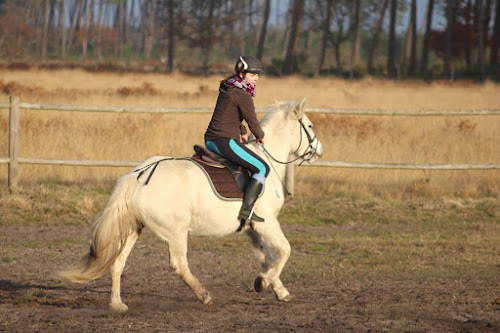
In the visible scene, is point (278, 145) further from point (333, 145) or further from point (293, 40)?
point (293, 40)

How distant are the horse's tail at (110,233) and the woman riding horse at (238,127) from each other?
2.95 ft

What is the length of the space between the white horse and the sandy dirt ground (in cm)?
32

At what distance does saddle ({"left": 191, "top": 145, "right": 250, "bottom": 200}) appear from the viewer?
257 inches

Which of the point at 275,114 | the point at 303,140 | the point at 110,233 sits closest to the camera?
the point at 110,233

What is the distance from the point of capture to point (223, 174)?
21.8ft

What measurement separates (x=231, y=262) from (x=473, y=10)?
51.3 metres

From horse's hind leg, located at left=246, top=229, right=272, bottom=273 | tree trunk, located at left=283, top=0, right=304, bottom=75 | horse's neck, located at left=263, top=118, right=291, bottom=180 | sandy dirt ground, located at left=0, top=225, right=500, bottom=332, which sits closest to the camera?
sandy dirt ground, located at left=0, top=225, right=500, bottom=332

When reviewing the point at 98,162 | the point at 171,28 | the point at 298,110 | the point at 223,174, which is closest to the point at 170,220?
the point at 223,174

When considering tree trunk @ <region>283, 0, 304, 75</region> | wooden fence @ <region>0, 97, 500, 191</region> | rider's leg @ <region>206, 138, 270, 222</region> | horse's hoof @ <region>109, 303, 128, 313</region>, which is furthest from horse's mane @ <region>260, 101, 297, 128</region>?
tree trunk @ <region>283, 0, 304, 75</region>

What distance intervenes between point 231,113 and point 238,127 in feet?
0.53

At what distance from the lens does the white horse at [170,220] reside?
6238mm

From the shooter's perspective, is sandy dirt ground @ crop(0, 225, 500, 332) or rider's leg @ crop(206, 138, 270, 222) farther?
rider's leg @ crop(206, 138, 270, 222)

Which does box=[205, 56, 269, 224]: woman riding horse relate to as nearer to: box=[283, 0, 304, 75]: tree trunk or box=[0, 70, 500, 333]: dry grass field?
box=[0, 70, 500, 333]: dry grass field

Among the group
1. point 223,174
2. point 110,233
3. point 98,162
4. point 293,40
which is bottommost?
point 98,162
